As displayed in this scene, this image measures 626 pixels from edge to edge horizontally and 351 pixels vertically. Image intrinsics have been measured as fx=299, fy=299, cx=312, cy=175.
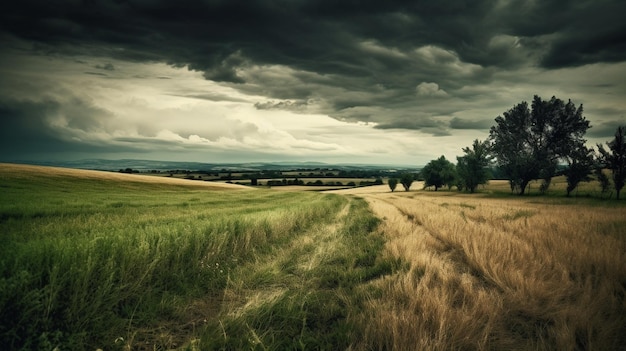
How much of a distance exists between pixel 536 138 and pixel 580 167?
874 cm

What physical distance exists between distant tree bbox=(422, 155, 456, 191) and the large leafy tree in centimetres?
3199

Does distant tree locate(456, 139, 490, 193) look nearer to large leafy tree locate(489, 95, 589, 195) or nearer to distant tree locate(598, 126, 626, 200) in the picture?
large leafy tree locate(489, 95, 589, 195)

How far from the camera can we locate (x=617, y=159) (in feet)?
139

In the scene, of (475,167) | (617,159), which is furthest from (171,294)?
(475,167)

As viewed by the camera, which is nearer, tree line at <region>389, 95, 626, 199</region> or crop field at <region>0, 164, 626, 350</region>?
crop field at <region>0, 164, 626, 350</region>

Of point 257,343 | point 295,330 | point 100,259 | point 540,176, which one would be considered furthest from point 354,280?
point 540,176

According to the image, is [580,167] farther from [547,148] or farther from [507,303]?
[507,303]

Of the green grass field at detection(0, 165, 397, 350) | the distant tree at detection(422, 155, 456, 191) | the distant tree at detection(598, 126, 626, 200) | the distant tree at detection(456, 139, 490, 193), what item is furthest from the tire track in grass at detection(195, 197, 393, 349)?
the distant tree at detection(422, 155, 456, 191)

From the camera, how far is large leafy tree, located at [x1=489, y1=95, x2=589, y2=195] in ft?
162

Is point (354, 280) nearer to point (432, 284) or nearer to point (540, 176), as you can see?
point (432, 284)

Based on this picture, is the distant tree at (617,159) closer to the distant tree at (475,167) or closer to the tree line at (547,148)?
the tree line at (547,148)

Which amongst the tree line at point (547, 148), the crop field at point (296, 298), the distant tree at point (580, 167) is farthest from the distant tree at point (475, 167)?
the crop field at point (296, 298)

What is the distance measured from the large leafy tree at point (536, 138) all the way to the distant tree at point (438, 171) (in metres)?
32.0

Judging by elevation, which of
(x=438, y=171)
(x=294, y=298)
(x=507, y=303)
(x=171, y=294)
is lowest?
(x=171, y=294)
